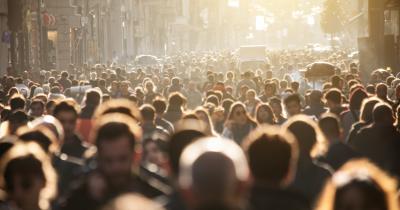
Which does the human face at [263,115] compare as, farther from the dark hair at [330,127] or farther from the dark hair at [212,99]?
the dark hair at [330,127]

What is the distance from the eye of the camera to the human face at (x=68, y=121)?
441 inches

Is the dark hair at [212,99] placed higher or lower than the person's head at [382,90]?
lower

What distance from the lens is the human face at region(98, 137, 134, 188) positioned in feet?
22.3

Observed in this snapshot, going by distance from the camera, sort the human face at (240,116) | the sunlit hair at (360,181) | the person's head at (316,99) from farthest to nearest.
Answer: the person's head at (316,99), the human face at (240,116), the sunlit hair at (360,181)

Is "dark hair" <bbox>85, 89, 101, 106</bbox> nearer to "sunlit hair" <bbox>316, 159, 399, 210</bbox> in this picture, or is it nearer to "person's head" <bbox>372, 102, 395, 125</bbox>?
"person's head" <bbox>372, 102, 395, 125</bbox>

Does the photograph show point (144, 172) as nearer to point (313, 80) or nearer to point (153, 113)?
point (153, 113)

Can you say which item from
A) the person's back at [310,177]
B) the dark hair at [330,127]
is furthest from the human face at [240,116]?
the person's back at [310,177]

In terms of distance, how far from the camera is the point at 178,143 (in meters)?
8.04

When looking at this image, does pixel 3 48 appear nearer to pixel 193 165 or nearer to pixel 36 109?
pixel 36 109

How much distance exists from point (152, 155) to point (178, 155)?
2.07m

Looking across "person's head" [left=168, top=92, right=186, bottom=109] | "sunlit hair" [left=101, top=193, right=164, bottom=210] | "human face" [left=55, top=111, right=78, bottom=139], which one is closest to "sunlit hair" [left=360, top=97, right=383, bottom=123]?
"person's head" [left=168, top=92, right=186, bottom=109]

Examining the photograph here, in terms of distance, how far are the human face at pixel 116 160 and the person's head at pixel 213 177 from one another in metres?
1.76

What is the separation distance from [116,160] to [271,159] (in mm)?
882

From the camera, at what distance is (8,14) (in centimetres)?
4997
